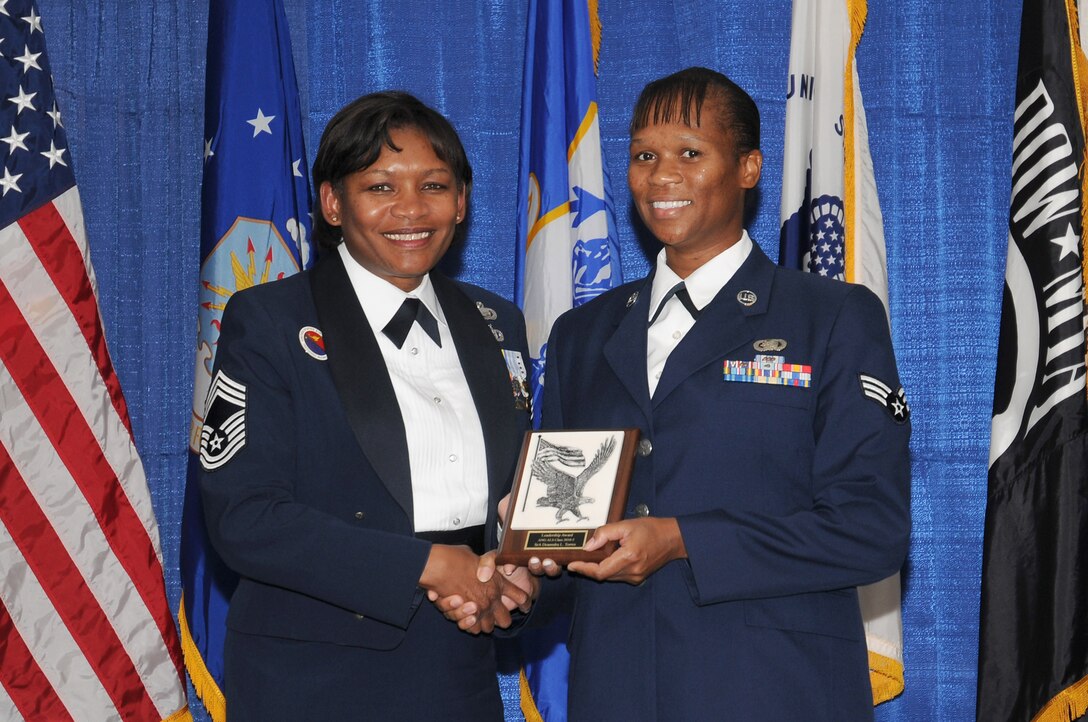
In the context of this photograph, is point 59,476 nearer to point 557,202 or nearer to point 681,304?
point 557,202

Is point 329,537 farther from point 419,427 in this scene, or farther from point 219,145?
point 219,145

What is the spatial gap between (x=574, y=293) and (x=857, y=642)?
5.64ft

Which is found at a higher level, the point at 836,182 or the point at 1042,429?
the point at 836,182

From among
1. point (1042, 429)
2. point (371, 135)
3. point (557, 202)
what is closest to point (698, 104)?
point (371, 135)

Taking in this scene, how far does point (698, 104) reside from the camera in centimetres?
220

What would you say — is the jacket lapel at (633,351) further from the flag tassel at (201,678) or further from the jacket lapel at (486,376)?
the flag tassel at (201,678)

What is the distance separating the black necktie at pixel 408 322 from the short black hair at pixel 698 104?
0.56m

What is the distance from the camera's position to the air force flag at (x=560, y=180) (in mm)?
3561

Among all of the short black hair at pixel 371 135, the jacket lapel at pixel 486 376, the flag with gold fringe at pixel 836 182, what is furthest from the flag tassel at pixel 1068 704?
the short black hair at pixel 371 135

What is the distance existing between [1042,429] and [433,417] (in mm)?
1892

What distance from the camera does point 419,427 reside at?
2.23 meters

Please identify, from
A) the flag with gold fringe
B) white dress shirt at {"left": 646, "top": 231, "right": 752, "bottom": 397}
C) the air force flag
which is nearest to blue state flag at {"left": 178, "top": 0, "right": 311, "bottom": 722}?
the air force flag

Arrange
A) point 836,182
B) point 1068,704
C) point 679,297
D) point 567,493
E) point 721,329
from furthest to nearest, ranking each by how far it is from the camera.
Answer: point 836,182, point 1068,704, point 679,297, point 721,329, point 567,493

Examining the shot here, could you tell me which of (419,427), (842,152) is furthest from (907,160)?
(419,427)
